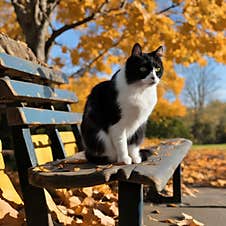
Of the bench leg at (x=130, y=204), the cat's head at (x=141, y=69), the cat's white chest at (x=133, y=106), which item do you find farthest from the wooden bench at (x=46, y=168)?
the cat's head at (x=141, y=69)

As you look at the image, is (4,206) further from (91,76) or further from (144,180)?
(91,76)

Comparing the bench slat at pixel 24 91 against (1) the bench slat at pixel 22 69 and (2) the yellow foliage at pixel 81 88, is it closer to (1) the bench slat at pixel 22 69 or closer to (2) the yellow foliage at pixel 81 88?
(1) the bench slat at pixel 22 69

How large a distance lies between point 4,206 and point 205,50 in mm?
4368

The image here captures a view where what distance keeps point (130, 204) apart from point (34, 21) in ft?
13.7

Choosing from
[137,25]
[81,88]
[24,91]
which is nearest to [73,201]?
[24,91]

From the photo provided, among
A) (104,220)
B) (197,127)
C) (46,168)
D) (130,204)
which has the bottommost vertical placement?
(197,127)

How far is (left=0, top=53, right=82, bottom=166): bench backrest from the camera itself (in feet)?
6.03

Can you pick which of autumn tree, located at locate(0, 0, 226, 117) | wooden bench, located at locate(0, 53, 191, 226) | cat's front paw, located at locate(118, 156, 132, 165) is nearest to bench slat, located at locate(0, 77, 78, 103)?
wooden bench, located at locate(0, 53, 191, 226)

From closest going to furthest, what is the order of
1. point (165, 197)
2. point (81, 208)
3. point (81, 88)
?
point (81, 208), point (165, 197), point (81, 88)

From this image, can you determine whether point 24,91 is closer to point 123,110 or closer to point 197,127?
point 123,110

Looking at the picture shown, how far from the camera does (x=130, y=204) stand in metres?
1.55

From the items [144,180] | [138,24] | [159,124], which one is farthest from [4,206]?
[159,124]

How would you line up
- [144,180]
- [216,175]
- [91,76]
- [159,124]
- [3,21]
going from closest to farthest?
[144,180]
[216,175]
[3,21]
[91,76]
[159,124]

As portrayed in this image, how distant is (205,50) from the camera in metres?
A: 5.55
